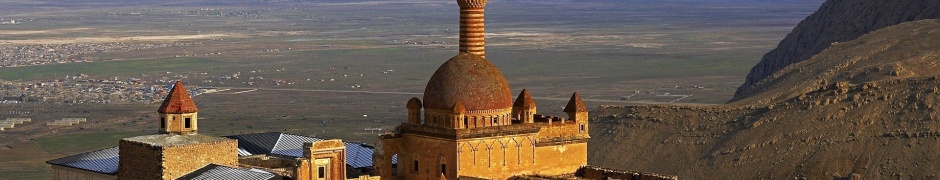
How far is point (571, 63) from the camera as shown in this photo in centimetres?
15488

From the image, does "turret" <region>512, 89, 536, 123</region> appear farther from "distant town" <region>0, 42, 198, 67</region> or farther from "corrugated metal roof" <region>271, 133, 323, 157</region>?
"distant town" <region>0, 42, 198, 67</region>

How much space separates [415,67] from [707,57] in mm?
23389

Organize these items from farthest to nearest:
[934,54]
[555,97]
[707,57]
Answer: [707,57] → [555,97] → [934,54]

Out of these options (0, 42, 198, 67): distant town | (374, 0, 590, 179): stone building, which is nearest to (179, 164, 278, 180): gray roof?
(374, 0, 590, 179): stone building

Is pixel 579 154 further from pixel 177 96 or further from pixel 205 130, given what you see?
pixel 205 130

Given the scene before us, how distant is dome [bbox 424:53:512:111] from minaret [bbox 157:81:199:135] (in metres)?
5.18

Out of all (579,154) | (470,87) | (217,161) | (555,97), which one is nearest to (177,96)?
(217,161)

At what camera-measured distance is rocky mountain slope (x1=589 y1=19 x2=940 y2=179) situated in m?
66.4

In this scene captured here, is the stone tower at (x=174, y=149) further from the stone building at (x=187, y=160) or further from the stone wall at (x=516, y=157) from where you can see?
the stone wall at (x=516, y=157)

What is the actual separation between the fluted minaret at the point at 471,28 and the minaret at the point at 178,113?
22.1 ft

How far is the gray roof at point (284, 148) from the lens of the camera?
50406 mm

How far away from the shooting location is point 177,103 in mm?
47219

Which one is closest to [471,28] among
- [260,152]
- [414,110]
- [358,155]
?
[414,110]

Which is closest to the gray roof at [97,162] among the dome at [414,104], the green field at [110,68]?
the dome at [414,104]
